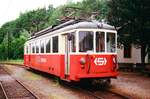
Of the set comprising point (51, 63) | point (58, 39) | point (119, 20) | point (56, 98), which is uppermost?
point (119, 20)

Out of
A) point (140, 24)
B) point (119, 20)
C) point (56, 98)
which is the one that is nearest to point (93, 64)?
point (56, 98)

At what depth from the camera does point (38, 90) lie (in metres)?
→ 15.8

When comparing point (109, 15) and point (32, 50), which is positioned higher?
point (109, 15)

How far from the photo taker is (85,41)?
14727mm

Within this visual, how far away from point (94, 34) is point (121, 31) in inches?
461

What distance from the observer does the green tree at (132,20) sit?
22297 millimetres

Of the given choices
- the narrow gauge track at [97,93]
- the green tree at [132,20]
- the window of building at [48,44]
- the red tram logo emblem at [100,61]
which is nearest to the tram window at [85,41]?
the red tram logo emblem at [100,61]

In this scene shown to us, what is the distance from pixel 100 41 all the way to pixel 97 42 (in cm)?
18

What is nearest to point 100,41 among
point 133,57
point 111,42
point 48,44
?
point 111,42

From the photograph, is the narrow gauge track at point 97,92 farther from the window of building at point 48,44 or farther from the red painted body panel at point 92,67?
the window of building at point 48,44

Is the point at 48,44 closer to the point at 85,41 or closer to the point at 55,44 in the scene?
the point at 55,44

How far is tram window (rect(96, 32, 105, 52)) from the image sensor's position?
14.9 metres

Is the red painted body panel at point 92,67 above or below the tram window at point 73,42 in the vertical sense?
below

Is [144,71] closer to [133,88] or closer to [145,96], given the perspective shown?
[133,88]
